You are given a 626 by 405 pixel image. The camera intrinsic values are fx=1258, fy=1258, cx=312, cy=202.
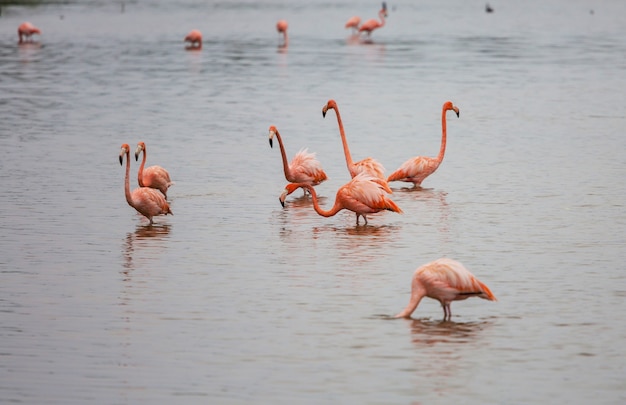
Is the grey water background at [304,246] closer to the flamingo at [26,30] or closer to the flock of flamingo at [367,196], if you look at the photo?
the flock of flamingo at [367,196]

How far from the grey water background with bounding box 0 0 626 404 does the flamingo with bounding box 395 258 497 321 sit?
0.30m

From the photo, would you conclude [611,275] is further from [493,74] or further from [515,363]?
[493,74]

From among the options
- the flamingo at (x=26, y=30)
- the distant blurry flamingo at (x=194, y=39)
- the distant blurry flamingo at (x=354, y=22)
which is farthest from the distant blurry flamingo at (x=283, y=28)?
the flamingo at (x=26, y=30)

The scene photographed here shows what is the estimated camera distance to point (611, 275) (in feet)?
38.0

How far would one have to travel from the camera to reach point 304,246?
13102 mm

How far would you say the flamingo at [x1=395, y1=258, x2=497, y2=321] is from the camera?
9664 millimetres

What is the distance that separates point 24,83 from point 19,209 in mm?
16196

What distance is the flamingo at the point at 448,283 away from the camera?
31.7 feet

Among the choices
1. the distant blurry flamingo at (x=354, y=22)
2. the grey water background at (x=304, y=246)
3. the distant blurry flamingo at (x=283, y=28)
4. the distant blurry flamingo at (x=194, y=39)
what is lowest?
the grey water background at (x=304, y=246)

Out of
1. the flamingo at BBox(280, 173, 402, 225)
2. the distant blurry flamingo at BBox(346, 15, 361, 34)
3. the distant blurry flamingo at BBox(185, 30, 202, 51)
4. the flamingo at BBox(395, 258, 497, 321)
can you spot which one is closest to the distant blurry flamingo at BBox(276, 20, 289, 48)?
the distant blurry flamingo at BBox(185, 30, 202, 51)

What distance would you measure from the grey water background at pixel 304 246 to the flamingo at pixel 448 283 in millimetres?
301

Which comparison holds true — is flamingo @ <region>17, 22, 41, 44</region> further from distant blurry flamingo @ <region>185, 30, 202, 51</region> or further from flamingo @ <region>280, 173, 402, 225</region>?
flamingo @ <region>280, 173, 402, 225</region>

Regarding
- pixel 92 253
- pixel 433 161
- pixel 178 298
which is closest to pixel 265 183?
pixel 433 161

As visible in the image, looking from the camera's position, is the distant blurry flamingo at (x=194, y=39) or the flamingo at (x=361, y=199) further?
the distant blurry flamingo at (x=194, y=39)
